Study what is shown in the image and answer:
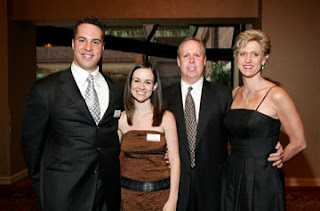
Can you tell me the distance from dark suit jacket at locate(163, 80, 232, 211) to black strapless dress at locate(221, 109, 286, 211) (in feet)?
0.35

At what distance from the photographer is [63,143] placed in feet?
6.08

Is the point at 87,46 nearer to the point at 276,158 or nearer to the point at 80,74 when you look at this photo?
the point at 80,74

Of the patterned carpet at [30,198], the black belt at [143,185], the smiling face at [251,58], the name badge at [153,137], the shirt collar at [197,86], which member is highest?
the smiling face at [251,58]

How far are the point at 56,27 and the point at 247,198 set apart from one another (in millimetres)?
5112

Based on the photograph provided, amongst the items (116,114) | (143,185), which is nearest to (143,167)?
(143,185)

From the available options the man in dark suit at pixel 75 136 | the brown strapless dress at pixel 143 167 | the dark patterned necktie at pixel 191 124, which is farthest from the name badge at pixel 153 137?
the dark patterned necktie at pixel 191 124

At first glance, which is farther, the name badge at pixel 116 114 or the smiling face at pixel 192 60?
the smiling face at pixel 192 60

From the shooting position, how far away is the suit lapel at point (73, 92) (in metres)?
1.85

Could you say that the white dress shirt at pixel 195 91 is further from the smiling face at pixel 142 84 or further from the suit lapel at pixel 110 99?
the suit lapel at pixel 110 99

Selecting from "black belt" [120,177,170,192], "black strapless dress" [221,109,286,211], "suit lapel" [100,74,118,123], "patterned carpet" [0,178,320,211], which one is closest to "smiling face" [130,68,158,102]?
"suit lapel" [100,74,118,123]

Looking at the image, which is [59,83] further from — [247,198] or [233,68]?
[233,68]

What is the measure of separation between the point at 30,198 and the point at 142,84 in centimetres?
320

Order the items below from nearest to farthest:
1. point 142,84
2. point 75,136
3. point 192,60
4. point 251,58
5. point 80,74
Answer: point 75,136
point 80,74
point 142,84
point 251,58
point 192,60

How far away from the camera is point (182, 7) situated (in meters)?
4.85
